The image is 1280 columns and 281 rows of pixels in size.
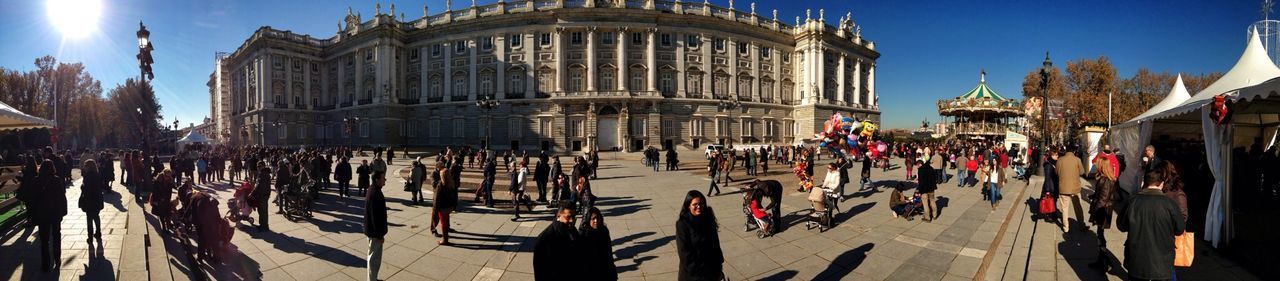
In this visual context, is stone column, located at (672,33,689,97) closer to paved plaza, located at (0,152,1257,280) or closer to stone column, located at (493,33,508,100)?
stone column, located at (493,33,508,100)

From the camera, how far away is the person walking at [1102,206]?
15.2 ft

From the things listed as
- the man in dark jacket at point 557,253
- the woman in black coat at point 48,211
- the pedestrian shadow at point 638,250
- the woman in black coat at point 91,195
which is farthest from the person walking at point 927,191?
the woman in black coat at point 91,195

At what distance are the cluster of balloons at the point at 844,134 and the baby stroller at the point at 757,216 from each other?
19.6 feet

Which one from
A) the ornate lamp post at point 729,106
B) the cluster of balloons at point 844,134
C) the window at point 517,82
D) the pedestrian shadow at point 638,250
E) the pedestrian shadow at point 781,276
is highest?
the window at point 517,82

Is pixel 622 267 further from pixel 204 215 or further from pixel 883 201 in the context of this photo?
pixel 883 201

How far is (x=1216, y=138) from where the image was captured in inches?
223

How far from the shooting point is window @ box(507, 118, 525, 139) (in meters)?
32.5

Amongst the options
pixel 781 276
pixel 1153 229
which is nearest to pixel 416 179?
pixel 781 276

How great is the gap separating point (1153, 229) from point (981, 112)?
146 feet

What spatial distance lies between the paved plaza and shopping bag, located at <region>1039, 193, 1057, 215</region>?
274 mm

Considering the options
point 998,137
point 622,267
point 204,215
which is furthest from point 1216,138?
point 998,137

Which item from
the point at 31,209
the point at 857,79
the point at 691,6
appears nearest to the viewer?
the point at 31,209

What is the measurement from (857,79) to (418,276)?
46.3 meters

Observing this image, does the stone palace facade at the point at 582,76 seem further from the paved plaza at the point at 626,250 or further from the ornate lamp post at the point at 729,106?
the paved plaza at the point at 626,250
